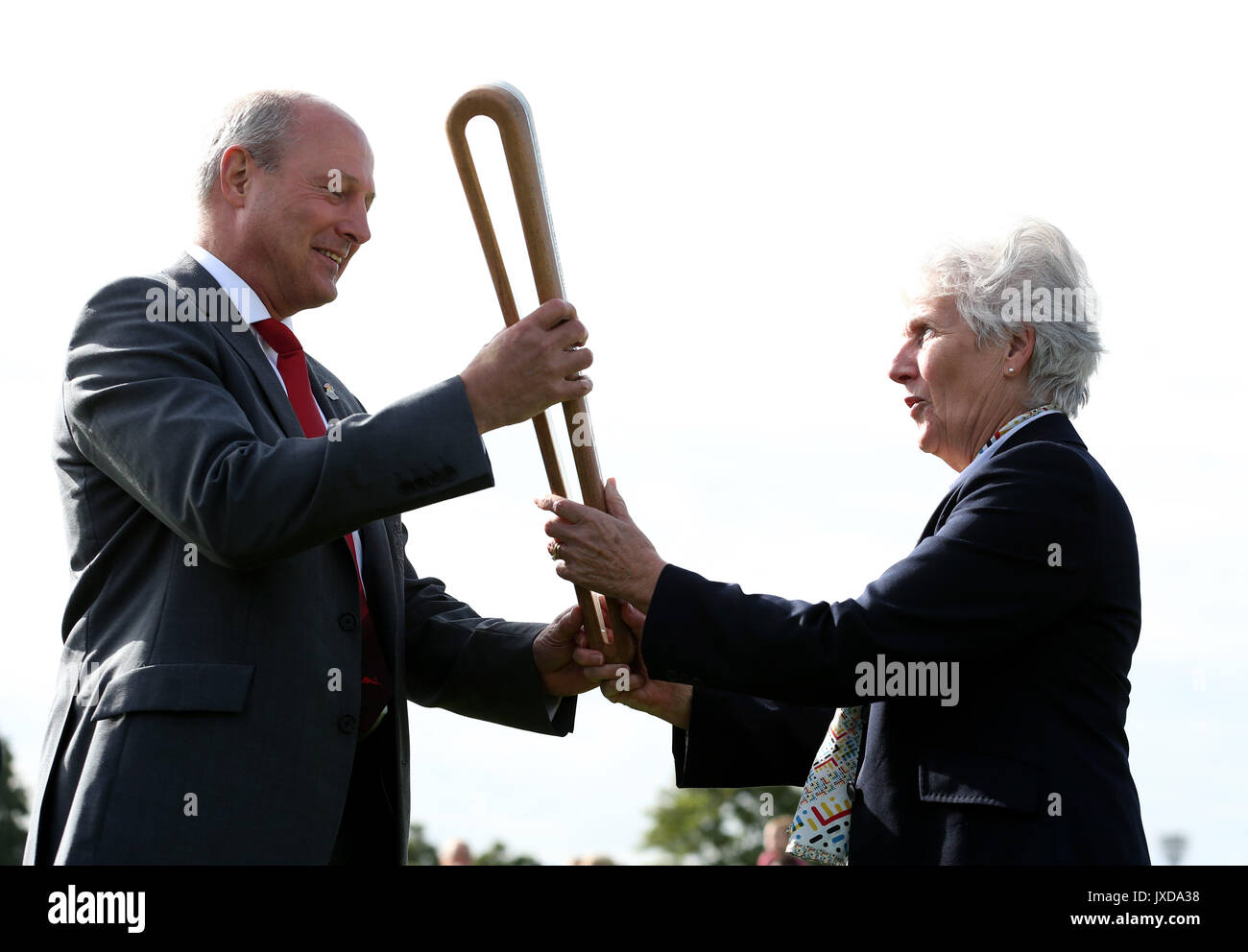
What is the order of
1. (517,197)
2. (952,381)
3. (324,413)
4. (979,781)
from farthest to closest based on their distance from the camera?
(952,381), (324,413), (517,197), (979,781)

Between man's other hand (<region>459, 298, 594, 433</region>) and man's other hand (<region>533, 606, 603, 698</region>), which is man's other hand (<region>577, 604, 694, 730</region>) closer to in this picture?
man's other hand (<region>533, 606, 603, 698</region>)

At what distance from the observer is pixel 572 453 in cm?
422

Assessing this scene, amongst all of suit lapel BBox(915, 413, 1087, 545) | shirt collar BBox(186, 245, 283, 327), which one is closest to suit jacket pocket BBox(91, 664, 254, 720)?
shirt collar BBox(186, 245, 283, 327)

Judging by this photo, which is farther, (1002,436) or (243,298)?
(1002,436)

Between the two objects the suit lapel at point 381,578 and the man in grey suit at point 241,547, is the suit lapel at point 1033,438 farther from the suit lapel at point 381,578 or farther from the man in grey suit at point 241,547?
the suit lapel at point 381,578

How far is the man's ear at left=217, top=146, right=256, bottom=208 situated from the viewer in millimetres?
4039

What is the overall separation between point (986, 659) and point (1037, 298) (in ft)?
3.99

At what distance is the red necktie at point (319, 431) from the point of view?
12.8ft

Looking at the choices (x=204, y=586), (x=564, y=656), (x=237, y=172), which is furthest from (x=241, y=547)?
(x=564, y=656)

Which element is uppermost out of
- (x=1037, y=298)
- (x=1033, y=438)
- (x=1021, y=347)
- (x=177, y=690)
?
(x=1037, y=298)

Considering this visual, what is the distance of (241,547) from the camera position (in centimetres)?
327

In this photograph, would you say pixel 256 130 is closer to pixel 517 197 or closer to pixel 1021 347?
pixel 517 197

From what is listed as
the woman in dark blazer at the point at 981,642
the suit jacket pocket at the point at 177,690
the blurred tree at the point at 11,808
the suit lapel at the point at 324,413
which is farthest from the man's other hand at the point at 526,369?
the blurred tree at the point at 11,808
